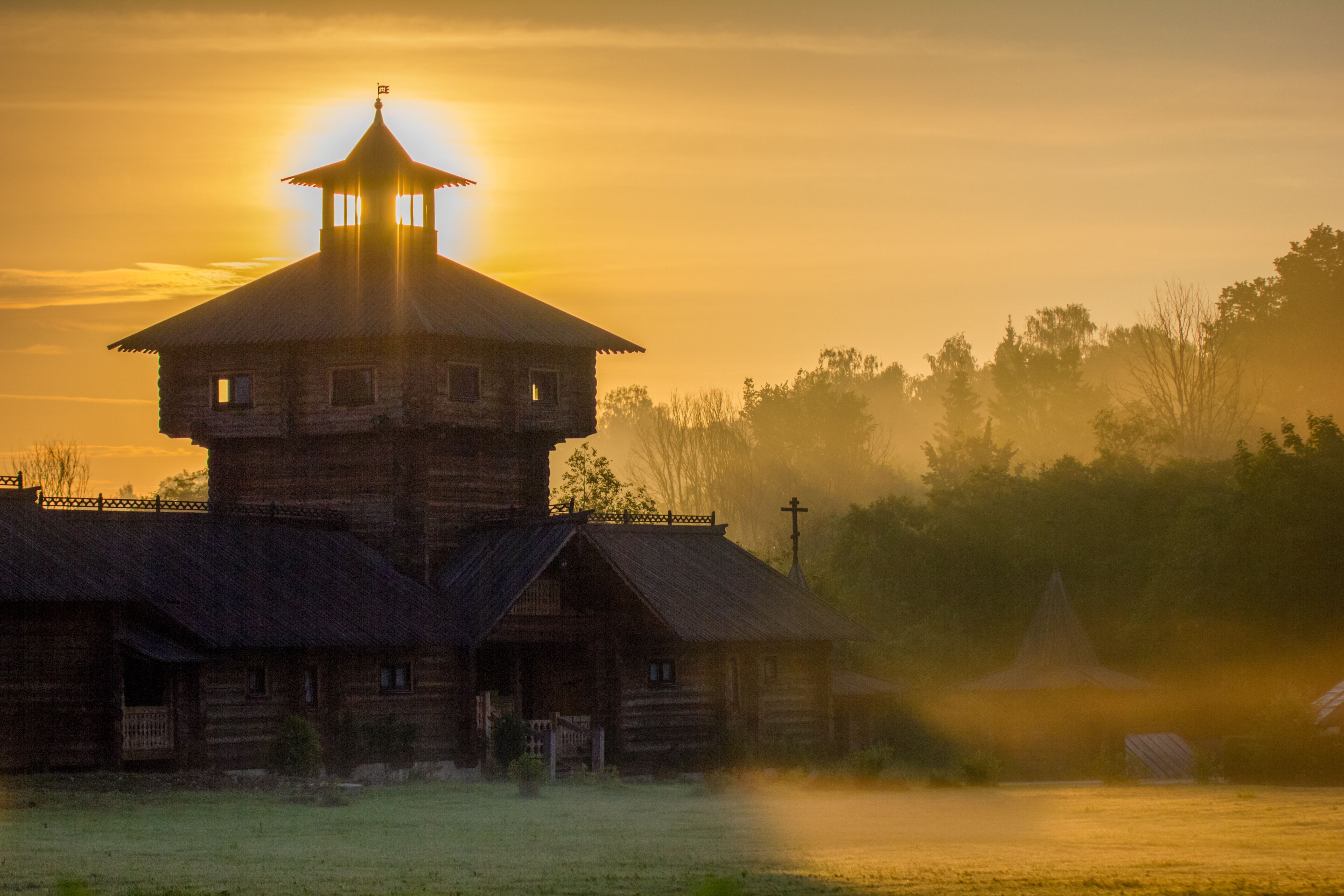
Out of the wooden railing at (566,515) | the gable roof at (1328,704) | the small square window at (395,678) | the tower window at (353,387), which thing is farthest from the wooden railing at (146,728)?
the gable roof at (1328,704)

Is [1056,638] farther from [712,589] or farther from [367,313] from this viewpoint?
[367,313]

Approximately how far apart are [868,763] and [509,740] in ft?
28.8

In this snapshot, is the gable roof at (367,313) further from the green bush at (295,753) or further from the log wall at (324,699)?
the green bush at (295,753)

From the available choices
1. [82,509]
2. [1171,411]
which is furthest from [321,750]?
[1171,411]

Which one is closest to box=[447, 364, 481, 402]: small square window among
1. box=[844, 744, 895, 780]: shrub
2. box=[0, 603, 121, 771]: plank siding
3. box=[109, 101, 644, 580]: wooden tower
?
box=[109, 101, 644, 580]: wooden tower

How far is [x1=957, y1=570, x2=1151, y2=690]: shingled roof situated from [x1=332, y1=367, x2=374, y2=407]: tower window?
2123 cm

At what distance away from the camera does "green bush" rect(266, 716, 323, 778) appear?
4397 cm

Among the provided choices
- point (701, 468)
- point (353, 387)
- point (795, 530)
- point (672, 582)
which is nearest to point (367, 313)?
point (353, 387)

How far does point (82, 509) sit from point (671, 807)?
1615 cm

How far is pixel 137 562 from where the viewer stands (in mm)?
44375

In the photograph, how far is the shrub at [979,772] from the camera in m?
48.7

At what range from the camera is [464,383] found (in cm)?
5316

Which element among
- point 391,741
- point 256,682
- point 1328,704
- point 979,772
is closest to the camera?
point 256,682

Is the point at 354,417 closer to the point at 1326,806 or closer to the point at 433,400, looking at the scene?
the point at 433,400
